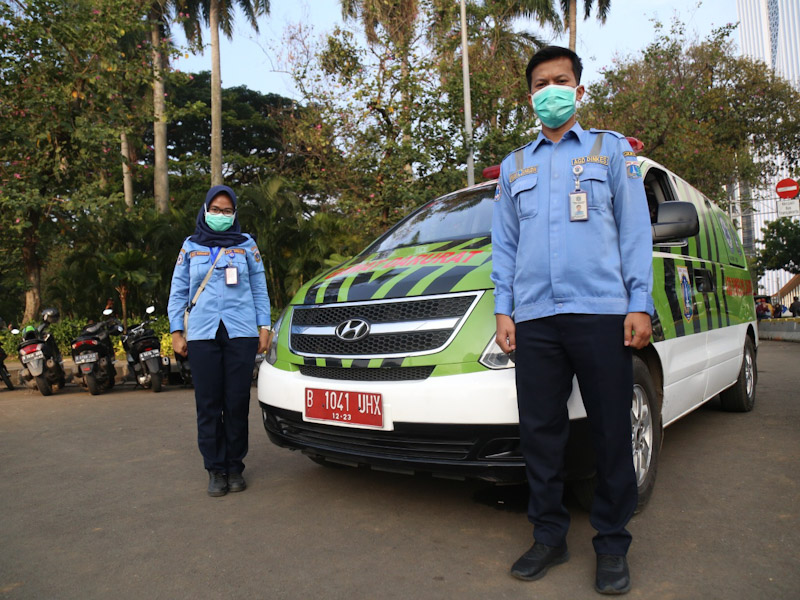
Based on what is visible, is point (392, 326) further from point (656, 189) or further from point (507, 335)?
point (656, 189)

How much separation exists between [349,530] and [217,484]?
1040mm

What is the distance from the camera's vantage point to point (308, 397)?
128 inches

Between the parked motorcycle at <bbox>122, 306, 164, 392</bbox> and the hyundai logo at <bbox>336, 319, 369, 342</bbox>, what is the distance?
543 centimetres

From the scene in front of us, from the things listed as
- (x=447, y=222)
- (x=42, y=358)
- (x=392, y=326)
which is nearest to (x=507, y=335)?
(x=392, y=326)

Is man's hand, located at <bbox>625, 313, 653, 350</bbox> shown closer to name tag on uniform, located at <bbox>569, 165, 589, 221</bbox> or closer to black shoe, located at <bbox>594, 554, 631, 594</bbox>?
name tag on uniform, located at <bbox>569, 165, 589, 221</bbox>

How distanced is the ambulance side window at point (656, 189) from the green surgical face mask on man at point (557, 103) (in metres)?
1.50

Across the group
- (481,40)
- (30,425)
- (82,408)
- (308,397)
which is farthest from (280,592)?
(481,40)

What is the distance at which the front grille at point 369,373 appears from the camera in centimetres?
291

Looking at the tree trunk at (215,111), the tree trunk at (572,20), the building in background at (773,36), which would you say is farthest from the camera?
the building in background at (773,36)

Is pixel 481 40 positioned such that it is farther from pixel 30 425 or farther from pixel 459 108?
pixel 30 425

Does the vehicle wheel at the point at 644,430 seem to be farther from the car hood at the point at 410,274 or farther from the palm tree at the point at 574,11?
the palm tree at the point at 574,11

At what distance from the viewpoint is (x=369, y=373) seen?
306cm

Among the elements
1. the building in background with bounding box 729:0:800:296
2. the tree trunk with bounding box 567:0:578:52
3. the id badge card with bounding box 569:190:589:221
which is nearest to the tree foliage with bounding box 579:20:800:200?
the tree trunk with bounding box 567:0:578:52

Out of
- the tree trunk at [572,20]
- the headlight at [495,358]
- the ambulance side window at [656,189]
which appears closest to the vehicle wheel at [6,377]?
the headlight at [495,358]
